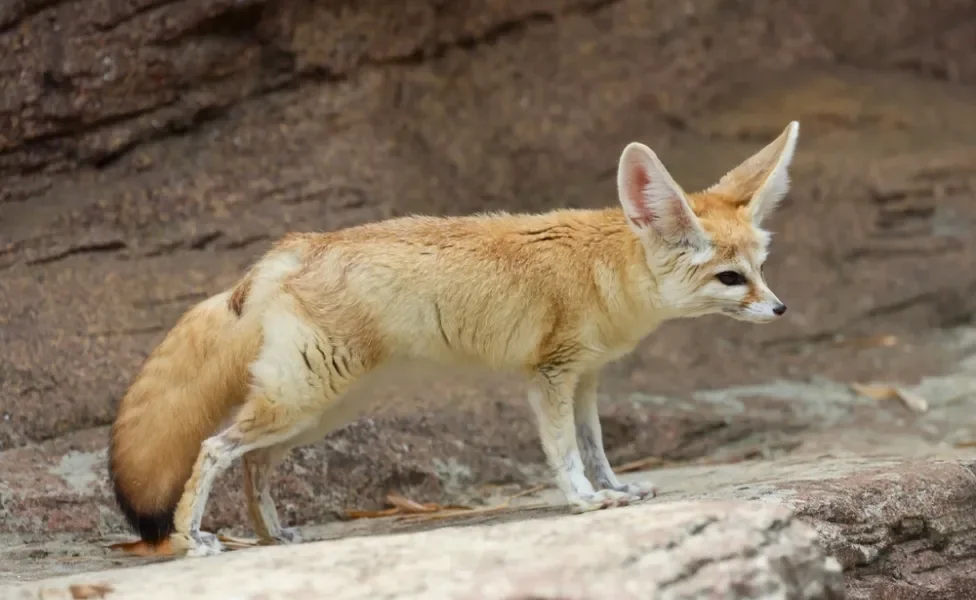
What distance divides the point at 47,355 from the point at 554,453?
2.13m

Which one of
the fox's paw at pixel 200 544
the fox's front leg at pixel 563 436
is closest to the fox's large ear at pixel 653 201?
the fox's front leg at pixel 563 436

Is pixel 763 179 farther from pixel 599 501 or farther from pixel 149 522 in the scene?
pixel 149 522

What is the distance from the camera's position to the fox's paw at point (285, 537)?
3.69m

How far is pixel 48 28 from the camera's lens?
15.5 feet

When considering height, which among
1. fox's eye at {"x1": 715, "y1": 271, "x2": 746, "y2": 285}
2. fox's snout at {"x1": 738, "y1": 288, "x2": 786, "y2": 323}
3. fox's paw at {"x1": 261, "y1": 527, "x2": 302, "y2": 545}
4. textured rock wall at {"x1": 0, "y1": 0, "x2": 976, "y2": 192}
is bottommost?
fox's paw at {"x1": 261, "y1": 527, "x2": 302, "y2": 545}

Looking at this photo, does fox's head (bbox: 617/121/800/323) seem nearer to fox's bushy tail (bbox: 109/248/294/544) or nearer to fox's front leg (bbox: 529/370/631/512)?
fox's front leg (bbox: 529/370/631/512)

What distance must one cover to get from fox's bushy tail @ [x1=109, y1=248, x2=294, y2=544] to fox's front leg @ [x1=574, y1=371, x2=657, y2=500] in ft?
3.61

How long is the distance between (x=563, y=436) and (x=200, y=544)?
3.76 ft

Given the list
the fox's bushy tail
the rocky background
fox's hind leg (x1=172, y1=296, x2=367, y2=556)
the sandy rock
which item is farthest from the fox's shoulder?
the sandy rock

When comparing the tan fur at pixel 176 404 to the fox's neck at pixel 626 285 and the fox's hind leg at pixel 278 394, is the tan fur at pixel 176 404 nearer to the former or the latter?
the fox's hind leg at pixel 278 394

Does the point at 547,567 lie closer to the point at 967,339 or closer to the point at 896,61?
the point at 967,339

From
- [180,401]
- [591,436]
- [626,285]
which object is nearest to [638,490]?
[591,436]

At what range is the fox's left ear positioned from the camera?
12.6ft

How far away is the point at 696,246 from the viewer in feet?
12.0
